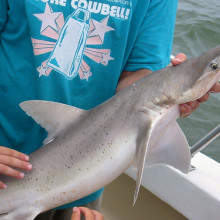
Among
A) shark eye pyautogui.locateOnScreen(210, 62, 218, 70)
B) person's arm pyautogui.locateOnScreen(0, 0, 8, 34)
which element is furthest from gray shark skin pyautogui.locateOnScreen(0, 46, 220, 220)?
person's arm pyautogui.locateOnScreen(0, 0, 8, 34)

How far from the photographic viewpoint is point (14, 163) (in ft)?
4.46

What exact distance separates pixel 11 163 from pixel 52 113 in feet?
0.79

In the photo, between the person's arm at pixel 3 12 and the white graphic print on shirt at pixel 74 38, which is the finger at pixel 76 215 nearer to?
the white graphic print on shirt at pixel 74 38

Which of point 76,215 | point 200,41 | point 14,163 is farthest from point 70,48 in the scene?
point 200,41

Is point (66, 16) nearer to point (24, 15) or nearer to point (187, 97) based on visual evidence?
point (24, 15)

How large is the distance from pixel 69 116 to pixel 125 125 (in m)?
0.23

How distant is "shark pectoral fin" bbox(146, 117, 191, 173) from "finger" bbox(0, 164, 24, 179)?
516mm

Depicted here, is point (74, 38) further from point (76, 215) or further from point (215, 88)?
point (76, 215)

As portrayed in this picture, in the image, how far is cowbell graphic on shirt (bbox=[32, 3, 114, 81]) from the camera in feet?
5.03

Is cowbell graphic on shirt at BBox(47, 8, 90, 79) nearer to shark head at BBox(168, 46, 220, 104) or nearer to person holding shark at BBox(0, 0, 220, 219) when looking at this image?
person holding shark at BBox(0, 0, 220, 219)

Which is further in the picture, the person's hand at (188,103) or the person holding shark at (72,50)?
the person holding shark at (72,50)

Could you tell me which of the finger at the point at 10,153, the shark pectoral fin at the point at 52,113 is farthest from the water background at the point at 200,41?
the finger at the point at 10,153

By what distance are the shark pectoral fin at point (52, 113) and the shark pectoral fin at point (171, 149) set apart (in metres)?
0.33

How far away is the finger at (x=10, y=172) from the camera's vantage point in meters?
1.34
